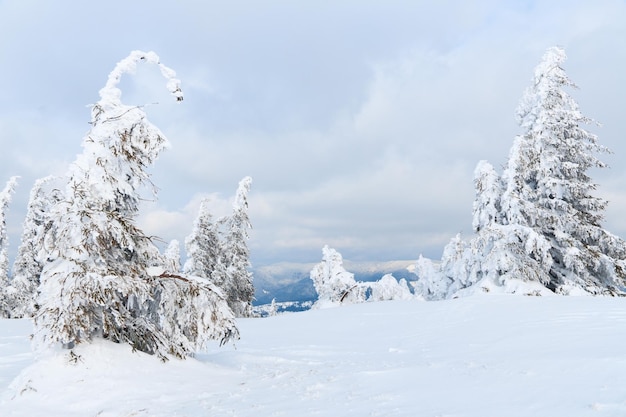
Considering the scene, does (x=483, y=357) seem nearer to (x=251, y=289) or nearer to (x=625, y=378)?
(x=625, y=378)

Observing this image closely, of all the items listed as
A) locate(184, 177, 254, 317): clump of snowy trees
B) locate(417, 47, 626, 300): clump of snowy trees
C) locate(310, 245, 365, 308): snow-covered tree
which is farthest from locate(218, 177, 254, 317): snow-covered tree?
locate(417, 47, 626, 300): clump of snowy trees

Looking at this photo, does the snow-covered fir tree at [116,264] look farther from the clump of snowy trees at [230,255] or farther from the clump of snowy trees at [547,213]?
the clump of snowy trees at [230,255]

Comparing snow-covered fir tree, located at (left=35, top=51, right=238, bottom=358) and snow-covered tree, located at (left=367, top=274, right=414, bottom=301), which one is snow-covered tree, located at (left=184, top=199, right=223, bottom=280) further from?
snow-covered fir tree, located at (left=35, top=51, right=238, bottom=358)

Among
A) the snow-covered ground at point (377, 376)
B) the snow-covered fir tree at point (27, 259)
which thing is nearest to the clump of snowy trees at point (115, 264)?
the snow-covered ground at point (377, 376)

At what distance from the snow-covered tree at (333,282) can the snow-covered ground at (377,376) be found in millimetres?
13426

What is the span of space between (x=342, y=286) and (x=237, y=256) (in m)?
8.80

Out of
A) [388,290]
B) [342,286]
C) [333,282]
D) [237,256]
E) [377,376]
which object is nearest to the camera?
[377,376]

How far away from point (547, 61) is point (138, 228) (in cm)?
2013

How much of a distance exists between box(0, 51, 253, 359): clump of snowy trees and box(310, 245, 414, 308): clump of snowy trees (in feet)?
51.2

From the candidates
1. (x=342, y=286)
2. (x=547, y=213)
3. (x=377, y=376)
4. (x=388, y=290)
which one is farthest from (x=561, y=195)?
(x=377, y=376)

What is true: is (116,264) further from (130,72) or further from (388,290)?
(388,290)

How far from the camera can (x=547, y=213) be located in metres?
18.8

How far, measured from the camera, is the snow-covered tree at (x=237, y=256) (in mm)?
31703

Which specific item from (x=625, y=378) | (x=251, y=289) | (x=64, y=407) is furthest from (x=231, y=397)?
(x=251, y=289)
